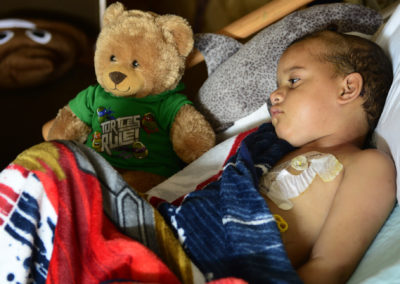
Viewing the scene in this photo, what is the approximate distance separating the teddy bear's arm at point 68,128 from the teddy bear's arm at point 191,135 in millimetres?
→ 292

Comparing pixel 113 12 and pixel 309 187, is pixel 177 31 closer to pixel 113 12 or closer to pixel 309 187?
pixel 113 12

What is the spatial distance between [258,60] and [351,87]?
0.31 m

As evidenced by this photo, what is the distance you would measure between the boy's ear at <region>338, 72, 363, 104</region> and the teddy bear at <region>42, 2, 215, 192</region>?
1.29 ft

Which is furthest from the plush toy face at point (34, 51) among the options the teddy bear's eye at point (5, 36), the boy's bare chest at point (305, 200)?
the boy's bare chest at point (305, 200)

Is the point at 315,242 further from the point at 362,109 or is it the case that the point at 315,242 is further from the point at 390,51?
the point at 390,51

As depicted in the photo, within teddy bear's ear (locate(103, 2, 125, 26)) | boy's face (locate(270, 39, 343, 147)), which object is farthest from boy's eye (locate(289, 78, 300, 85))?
teddy bear's ear (locate(103, 2, 125, 26))

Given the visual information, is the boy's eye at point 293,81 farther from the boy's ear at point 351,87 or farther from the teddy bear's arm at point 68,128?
the teddy bear's arm at point 68,128

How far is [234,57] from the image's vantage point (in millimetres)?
1220

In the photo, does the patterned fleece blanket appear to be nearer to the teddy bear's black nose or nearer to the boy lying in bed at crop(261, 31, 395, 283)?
the boy lying in bed at crop(261, 31, 395, 283)

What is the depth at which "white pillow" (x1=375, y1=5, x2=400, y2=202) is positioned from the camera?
0.85 m

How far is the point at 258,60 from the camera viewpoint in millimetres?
A: 1148

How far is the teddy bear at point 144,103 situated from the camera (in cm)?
113

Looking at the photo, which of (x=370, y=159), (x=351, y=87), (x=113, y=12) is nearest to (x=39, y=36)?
(x=113, y=12)

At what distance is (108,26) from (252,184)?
666mm
